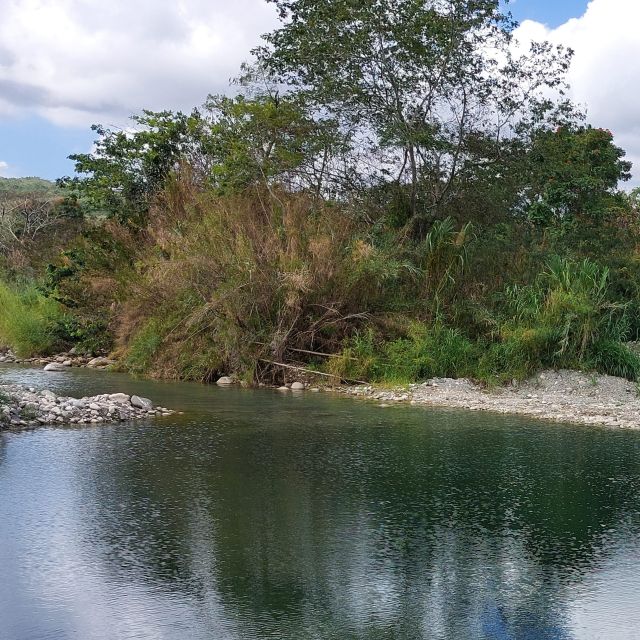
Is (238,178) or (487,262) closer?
(487,262)

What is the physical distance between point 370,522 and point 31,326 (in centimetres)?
1749

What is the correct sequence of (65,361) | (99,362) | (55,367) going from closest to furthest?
(55,367), (99,362), (65,361)

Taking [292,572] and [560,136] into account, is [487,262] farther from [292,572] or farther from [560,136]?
[292,572]

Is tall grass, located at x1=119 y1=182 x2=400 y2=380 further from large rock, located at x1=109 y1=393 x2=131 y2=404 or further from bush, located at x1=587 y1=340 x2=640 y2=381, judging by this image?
bush, located at x1=587 y1=340 x2=640 y2=381

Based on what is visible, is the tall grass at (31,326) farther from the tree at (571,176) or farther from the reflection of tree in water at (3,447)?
the tree at (571,176)

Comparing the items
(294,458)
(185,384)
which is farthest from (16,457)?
(185,384)

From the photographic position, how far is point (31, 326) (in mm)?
22500

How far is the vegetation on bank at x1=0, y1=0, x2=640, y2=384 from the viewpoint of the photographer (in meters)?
16.5

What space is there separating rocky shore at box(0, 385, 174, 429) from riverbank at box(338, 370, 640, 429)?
4161 mm

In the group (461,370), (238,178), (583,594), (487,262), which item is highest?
(238,178)

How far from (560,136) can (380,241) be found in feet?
20.3

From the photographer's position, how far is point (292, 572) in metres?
Answer: 5.91

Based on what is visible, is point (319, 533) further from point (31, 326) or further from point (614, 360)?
point (31, 326)

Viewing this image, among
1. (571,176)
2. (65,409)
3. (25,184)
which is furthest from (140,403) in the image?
(25,184)
